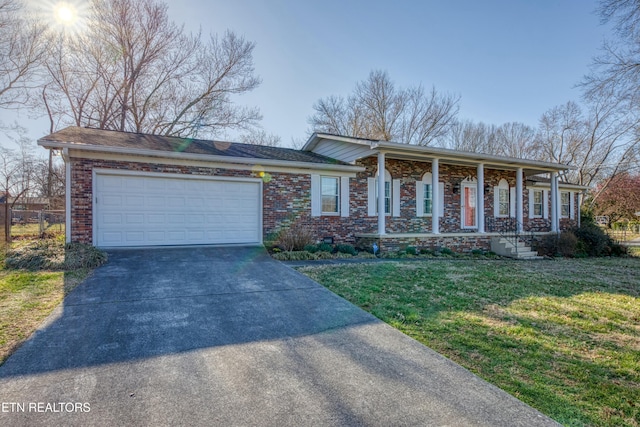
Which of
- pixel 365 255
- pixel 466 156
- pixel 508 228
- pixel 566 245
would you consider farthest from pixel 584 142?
pixel 365 255

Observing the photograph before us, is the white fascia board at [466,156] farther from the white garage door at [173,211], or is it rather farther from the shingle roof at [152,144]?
the white garage door at [173,211]

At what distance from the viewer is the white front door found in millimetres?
15047

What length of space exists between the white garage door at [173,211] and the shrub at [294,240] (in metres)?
1.10

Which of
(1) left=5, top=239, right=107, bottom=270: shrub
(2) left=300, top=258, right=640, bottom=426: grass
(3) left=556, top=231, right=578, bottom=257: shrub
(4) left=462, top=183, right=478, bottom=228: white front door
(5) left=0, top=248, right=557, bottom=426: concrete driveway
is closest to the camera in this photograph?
(5) left=0, top=248, right=557, bottom=426: concrete driveway

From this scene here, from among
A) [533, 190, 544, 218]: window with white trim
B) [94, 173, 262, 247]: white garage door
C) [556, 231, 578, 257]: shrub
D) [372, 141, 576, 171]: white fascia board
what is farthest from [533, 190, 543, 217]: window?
[94, 173, 262, 247]: white garage door

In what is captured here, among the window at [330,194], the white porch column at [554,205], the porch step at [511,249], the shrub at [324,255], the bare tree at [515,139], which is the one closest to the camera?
the shrub at [324,255]

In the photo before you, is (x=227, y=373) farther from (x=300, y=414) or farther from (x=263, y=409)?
(x=300, y=414)

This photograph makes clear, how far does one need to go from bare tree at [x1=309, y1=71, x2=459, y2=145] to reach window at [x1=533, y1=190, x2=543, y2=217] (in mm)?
9894

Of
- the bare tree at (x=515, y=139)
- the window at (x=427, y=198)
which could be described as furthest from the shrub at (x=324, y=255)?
the bare tree at (x=515, y=139)

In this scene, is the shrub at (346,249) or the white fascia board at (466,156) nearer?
the shrub at (346,249)

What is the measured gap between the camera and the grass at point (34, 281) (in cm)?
394

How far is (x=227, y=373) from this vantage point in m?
3.01

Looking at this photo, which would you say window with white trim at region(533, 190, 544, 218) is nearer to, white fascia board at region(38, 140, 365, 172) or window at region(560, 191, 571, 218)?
window at region(560, 191, 571, 218)

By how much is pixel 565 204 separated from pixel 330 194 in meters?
15.6
